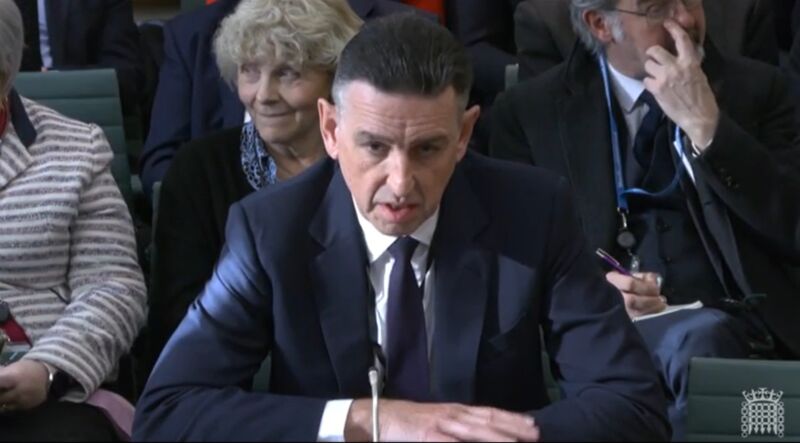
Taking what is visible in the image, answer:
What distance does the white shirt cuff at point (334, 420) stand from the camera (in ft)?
7.90

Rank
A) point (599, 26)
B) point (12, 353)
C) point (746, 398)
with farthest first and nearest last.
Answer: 1. point (599, 26)
2. point (12, 353)
3. point (746, 398)


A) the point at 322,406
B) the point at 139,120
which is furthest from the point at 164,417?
the point at 139,120

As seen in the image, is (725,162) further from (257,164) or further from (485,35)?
(485,35)

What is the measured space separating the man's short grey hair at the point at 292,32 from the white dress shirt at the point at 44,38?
1278mm

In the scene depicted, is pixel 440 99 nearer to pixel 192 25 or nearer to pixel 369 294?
pixel 369 294

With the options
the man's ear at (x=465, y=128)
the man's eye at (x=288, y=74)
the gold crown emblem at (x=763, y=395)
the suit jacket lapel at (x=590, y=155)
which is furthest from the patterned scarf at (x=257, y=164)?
the gold crown emblem at (x=763, y=395)

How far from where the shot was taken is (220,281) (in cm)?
267

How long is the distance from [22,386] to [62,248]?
1.21 ft

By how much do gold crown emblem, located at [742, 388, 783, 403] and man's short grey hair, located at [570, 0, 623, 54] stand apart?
1058 millimetres

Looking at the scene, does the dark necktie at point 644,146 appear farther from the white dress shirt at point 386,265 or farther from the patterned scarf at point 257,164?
the white dress shirt at point 386,265

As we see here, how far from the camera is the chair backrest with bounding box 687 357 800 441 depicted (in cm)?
284

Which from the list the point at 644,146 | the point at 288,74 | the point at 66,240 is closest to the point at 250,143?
the point at 288,74

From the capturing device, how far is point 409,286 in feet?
8.77

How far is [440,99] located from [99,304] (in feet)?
3.30
